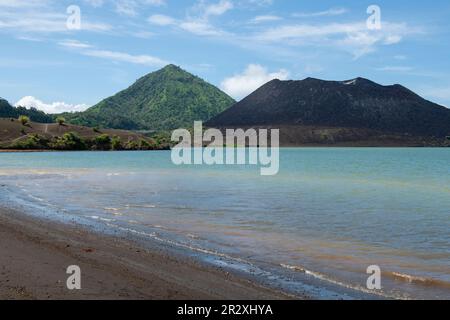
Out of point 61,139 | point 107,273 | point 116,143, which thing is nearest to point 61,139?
point 61,139

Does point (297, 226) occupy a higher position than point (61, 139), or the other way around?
point (61, 139)

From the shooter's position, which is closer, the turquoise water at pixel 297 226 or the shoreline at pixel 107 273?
the shoreline at pixel 107 273

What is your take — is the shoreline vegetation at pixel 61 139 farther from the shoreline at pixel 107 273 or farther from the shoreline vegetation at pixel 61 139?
the shoreline at pixel 107 273

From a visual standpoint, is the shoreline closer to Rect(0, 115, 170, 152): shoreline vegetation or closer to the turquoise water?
the turquoise water

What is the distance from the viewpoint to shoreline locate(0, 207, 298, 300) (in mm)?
8742

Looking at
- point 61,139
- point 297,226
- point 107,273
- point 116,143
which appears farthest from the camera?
point 116,143

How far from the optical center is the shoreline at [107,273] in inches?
344

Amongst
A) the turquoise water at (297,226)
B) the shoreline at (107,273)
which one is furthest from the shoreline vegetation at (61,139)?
the shoreline at (107,273)

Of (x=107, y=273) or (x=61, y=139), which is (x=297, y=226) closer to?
(x=107, y=273)

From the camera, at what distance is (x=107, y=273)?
10.1 metres

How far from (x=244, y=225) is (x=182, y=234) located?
2.99m

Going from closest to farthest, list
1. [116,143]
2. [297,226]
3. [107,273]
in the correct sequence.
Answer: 1. [107,273]
2. [297,226]
3. [116,143]

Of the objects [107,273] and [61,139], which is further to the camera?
[61,139]
